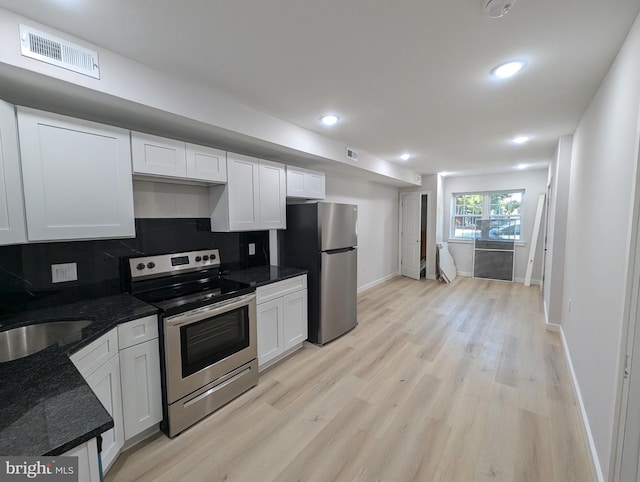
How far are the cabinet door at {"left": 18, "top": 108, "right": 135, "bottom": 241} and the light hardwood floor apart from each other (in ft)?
5.00

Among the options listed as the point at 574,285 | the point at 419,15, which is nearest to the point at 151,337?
the point at 419,15

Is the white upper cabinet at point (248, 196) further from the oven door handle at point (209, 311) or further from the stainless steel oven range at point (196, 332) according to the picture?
the oven door handle at point (209, 311)

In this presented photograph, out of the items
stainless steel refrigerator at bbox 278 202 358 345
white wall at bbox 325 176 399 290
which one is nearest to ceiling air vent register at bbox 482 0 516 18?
stainless steel refrigerator at bbox 278 202 358 345

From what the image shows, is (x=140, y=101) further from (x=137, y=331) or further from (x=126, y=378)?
(x=126, y=378)

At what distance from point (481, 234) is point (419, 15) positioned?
20.3ft

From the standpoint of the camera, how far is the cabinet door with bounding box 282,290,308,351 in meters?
2.87

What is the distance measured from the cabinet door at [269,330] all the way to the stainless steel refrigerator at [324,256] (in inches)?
21.4

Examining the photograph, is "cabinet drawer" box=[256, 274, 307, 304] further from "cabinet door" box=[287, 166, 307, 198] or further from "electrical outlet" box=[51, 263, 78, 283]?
"electrical outlet" box=[51, 263, 78, 283]

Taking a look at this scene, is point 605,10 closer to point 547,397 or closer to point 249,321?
point 547,397

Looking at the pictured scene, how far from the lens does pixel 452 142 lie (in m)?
3.62

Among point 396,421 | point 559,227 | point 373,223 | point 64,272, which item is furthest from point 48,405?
point 373,223

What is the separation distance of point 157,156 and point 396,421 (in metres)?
2.71

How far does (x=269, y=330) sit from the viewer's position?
8.78ft

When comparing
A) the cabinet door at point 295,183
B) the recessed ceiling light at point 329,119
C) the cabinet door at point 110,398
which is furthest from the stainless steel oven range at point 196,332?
the recessed ceiling light at point 329,119
